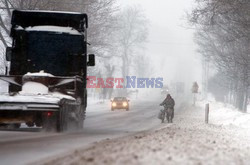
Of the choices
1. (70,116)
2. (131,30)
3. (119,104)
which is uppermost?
(131,30)

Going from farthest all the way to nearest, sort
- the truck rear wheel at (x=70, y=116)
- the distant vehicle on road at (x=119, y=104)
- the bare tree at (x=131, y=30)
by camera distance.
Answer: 1. the bare tree at (x=131, y=30)
2. the distant vehicle on road at (x=119, y=104)
3. the truck rear wheel at (x=70, y=116)

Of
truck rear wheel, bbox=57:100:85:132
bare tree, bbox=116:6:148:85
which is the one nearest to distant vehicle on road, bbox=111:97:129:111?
Answer: truck rear wheel, bbox=57:100:85:132

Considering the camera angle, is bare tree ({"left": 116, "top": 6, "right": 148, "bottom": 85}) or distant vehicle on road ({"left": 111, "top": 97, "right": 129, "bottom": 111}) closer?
distant vehicle on road ({"left": 111, "top": 97, "right": 129, "bottom": 111})

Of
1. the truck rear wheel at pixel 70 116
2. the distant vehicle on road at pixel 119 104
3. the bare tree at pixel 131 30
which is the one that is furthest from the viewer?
the bare tree at pixel 131 30

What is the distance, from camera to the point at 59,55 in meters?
16.7

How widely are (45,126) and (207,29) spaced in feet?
99.3

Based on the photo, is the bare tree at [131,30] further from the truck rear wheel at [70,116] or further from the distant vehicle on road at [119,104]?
the truck rear wheel at [70,116]

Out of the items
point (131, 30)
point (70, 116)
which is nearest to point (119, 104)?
point (70, 116)

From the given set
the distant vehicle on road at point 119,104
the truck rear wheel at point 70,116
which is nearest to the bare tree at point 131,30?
the distant vehicle on road at point 119,104

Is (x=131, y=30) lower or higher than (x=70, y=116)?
higher

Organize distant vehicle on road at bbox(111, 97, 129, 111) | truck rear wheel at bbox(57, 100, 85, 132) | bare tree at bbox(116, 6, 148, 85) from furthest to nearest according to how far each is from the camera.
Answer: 1. bare tree at bbox(116, 6, 148, 85)
2. distant vehicle on road at bbox(111, 97, 129, 111)
3. truck rear wheel at bbox(57, 100, 85, 132)

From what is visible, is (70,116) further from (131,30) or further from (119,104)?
(131,30)

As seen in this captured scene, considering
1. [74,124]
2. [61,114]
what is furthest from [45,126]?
[74,124]

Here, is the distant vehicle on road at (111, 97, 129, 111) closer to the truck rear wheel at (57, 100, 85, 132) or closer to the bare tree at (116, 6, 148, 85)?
the truck rear wheel at (57, 100, 85, 132)
